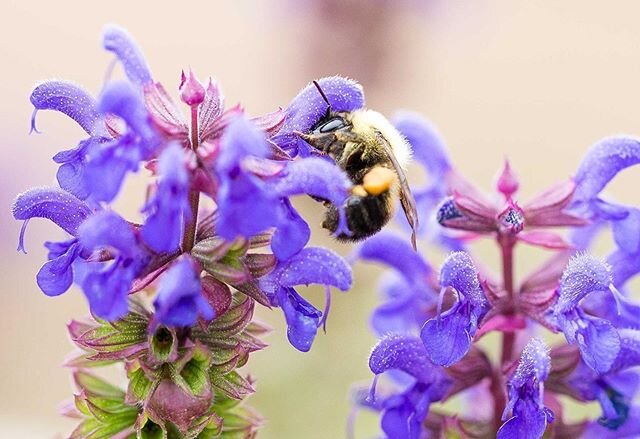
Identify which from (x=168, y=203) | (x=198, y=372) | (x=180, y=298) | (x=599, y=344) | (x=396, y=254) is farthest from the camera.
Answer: (x=396, y=254)

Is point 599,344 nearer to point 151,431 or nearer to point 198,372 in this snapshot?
point 198,372

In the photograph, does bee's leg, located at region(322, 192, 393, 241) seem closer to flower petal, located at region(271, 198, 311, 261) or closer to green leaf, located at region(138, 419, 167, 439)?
flower petal, located at region(271, 198, 311, 261)

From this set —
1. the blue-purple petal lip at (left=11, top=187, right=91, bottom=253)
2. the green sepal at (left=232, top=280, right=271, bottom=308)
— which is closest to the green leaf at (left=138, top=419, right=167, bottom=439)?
the green sepal at (left=232, top=280, right=271, bottom=308)

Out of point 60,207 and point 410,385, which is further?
point 410,385

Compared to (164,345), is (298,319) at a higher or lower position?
higher

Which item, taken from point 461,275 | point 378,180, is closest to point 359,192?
point 378,180

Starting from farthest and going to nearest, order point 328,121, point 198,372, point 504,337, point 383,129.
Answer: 1. point 504,337
2. point 383,129
3. point 328,121
4. point 198,372

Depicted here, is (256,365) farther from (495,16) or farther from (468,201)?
(495,16)
